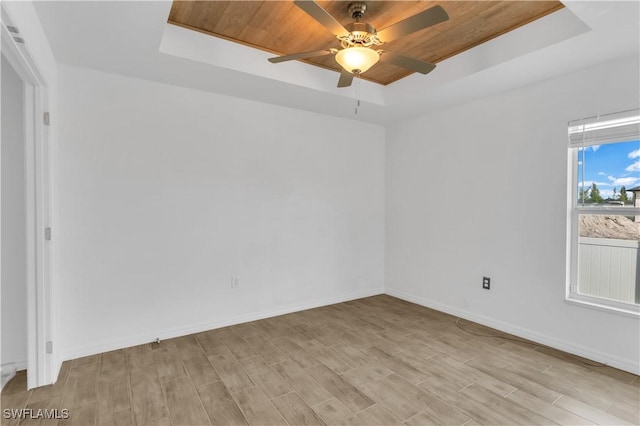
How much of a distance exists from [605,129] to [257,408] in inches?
131

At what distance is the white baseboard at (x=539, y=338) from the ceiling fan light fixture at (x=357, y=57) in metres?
2.78

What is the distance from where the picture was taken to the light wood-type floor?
1994 mm

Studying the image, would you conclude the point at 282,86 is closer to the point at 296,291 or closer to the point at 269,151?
the point at 269,151

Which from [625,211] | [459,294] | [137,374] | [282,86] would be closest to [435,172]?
[459,294]

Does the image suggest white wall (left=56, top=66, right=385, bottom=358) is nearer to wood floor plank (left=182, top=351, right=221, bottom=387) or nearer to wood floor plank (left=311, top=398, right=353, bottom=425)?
wood floor plank (left=182, top=351, right=221, bottom=387)

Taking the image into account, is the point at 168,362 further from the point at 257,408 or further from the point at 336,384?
the point at 336,384

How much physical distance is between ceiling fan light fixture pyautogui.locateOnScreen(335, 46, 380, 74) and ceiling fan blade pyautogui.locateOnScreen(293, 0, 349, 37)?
123mm

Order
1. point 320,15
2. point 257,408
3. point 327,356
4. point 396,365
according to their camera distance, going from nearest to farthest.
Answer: point 320,15, point 257,408, point 396,365, point 327,356

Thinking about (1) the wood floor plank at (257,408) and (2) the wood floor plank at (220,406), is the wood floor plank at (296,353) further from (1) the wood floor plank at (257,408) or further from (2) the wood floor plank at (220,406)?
(2) the wood floor plank at (220,406)

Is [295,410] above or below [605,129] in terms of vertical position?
below

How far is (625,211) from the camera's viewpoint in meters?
2.57

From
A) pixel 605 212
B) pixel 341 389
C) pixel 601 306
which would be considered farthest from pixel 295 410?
pixel 605 212

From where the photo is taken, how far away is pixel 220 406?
6.84 ft

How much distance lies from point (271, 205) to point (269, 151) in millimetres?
597
